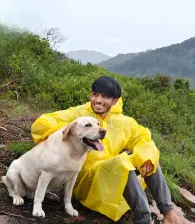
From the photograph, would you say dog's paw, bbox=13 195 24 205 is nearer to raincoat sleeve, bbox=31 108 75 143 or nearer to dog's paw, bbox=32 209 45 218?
dog's paw, bbox=32 209 45 218

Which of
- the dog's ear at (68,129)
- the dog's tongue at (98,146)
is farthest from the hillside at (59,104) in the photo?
the dog's tongue at (98,146)

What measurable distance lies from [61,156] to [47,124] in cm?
36

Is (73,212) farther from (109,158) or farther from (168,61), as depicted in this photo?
(168,61)

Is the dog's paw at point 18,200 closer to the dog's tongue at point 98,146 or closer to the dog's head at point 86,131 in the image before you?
the dog's head at point 86,131

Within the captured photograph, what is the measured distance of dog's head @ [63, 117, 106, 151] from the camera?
3.15m

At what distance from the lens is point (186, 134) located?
47.1 ft

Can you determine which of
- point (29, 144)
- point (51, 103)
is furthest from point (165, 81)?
point (29, 144)

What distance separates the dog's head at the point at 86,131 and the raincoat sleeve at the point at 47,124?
0.27 m

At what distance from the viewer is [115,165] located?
3312mm

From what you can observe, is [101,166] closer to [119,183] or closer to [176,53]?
[119,183]

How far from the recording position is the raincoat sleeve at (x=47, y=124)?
3.48 metres

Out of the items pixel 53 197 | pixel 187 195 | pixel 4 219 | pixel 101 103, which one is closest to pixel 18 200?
pixel 4 219

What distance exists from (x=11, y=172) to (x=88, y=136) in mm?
834

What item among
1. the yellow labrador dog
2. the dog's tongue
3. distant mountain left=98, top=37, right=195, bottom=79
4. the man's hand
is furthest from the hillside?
distant mountain left=98, top=37, right=195, bottom=79
